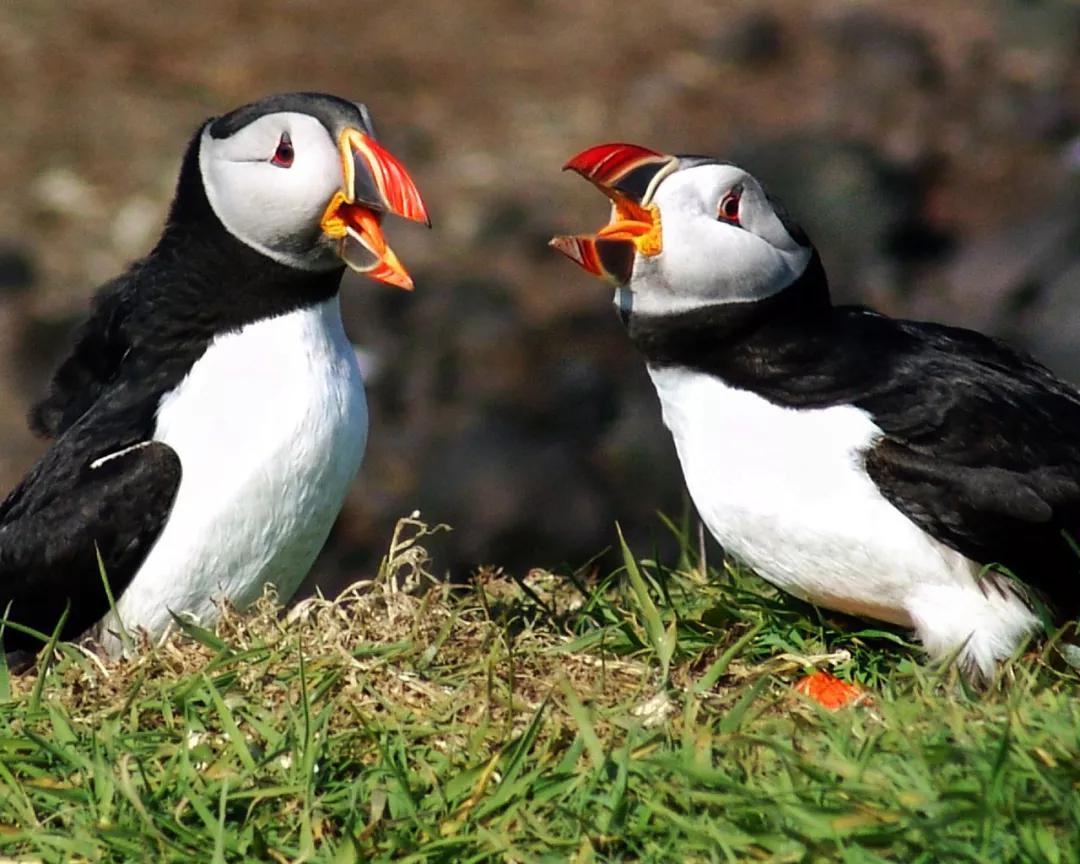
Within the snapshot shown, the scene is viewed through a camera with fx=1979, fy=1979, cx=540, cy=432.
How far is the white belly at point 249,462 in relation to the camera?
5.29 meters

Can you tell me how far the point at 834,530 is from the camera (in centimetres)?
507

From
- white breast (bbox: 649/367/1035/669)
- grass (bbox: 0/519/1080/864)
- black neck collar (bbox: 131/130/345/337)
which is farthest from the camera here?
black neck collar (bbox: 131/130/345/337)

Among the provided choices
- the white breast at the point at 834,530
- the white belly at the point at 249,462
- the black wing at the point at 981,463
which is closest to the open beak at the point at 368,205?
the white belly at the point at 249,462

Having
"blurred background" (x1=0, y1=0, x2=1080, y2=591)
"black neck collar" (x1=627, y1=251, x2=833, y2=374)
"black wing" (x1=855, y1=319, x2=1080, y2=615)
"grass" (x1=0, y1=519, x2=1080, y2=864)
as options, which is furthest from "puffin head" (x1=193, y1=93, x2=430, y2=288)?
"blurred background" (x1=0, y1=0, x2=1080, y2=591)

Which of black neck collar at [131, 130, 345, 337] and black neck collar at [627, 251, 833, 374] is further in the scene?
black neck collar at [131, 130, 345, 337]

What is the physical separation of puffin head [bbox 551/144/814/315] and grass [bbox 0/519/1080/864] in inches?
30.7

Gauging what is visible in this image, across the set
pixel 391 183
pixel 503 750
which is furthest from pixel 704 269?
pixel 503 750

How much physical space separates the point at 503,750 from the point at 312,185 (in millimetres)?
1743

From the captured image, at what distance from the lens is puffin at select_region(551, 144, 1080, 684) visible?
5086mm

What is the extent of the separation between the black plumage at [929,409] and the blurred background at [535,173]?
15.0 feet

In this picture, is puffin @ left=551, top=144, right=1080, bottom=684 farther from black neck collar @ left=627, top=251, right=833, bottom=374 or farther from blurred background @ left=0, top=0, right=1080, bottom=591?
blurred background @ left=0, top=0, right=1080, bottom=591

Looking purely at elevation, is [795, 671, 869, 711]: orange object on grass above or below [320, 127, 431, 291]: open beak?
below

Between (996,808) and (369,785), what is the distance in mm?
1334

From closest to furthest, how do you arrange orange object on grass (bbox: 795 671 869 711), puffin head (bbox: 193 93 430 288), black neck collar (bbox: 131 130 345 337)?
orange object on grass (bbox: 795 671 869 711), puffin head (bbox: 193 93 430 288), black neck collar (bbox: 131 130 345 337)
